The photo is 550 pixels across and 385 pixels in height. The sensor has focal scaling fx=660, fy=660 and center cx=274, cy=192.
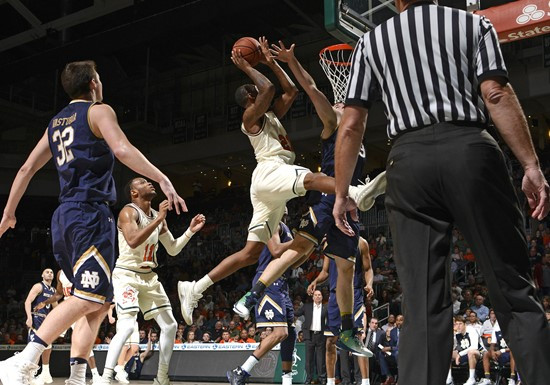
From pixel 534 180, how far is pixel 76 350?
3.41 metres

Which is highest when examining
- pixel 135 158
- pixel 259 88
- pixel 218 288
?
pixel 259 88

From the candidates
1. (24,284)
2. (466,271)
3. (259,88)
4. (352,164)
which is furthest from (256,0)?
(24,284)

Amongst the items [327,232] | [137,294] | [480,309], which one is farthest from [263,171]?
[480,309]

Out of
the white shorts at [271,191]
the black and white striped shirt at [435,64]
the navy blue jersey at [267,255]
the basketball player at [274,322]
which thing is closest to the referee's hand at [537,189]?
the black and white striped shirt at [435,64]

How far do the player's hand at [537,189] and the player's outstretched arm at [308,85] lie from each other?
3.28 meters

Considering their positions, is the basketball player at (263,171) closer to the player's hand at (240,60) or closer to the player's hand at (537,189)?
the player's hand at (240,60)

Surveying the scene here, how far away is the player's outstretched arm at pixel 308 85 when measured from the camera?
5879mm

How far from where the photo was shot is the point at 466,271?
17.2 meters

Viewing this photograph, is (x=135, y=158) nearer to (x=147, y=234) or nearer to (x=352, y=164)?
(x=352, y=164)

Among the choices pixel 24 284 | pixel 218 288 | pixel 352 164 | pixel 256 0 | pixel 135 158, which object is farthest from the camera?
pixel 24 284

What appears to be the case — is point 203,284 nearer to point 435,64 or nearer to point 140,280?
point 140,280

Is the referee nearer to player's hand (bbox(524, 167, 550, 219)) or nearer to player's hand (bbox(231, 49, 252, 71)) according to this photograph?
player's hand (bbox(524, 167, 550, 219))

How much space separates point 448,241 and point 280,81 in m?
4.16

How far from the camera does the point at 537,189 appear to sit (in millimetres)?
2760
